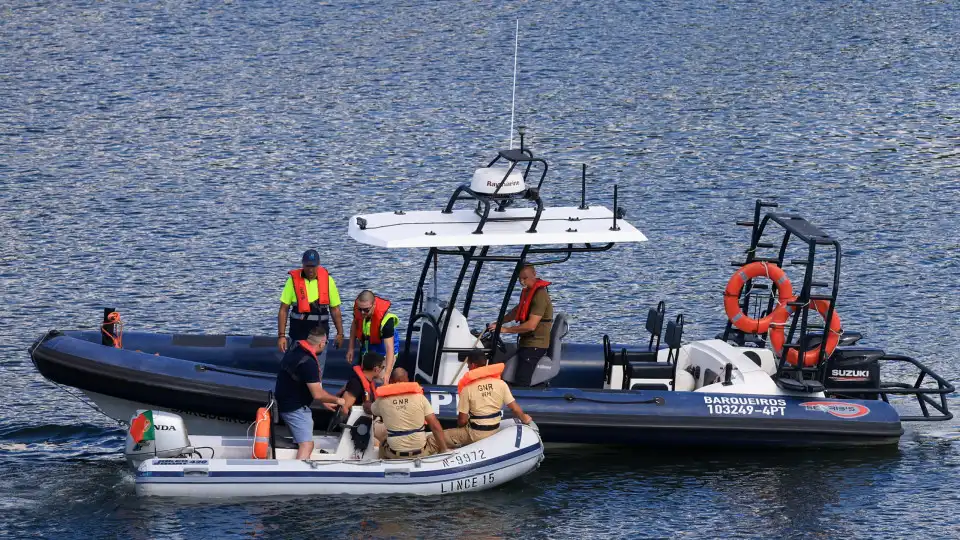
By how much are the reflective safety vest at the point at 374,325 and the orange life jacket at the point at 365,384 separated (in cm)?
70

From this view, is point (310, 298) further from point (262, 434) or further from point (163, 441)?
point (163, 441)

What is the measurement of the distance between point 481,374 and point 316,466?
1.50 meters

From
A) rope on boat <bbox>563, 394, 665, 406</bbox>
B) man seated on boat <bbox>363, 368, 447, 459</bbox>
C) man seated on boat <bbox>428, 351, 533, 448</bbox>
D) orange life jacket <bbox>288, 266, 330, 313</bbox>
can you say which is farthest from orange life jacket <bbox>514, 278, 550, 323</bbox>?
orange life jacket <bbox>288, 266, 330, 313</bbox>

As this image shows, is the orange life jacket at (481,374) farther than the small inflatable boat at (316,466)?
→ Yes

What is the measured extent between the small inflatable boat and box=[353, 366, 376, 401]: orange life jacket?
20 centimetres

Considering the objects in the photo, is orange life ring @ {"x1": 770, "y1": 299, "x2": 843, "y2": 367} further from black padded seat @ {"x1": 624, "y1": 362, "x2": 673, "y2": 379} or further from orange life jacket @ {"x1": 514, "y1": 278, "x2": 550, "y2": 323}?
orange life jacket @ {"x1": 514, "y1": 278, "x2": 550, "y2": 323}

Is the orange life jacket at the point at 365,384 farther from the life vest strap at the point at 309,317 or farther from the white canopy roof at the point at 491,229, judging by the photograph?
the life vest strap at the point at 309,317

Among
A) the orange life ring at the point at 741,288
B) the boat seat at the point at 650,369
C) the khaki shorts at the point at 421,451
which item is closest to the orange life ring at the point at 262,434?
the khaki shorts at the point at 421,451

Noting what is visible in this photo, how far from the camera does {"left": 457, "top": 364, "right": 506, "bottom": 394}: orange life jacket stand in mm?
12984

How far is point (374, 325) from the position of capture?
1391 centimetres

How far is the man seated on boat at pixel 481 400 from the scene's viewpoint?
42.7 feet

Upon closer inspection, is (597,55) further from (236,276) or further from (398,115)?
(236,276)

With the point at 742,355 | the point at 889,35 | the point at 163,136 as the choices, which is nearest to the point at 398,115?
the point at 163,136

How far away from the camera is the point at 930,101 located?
2788cm
